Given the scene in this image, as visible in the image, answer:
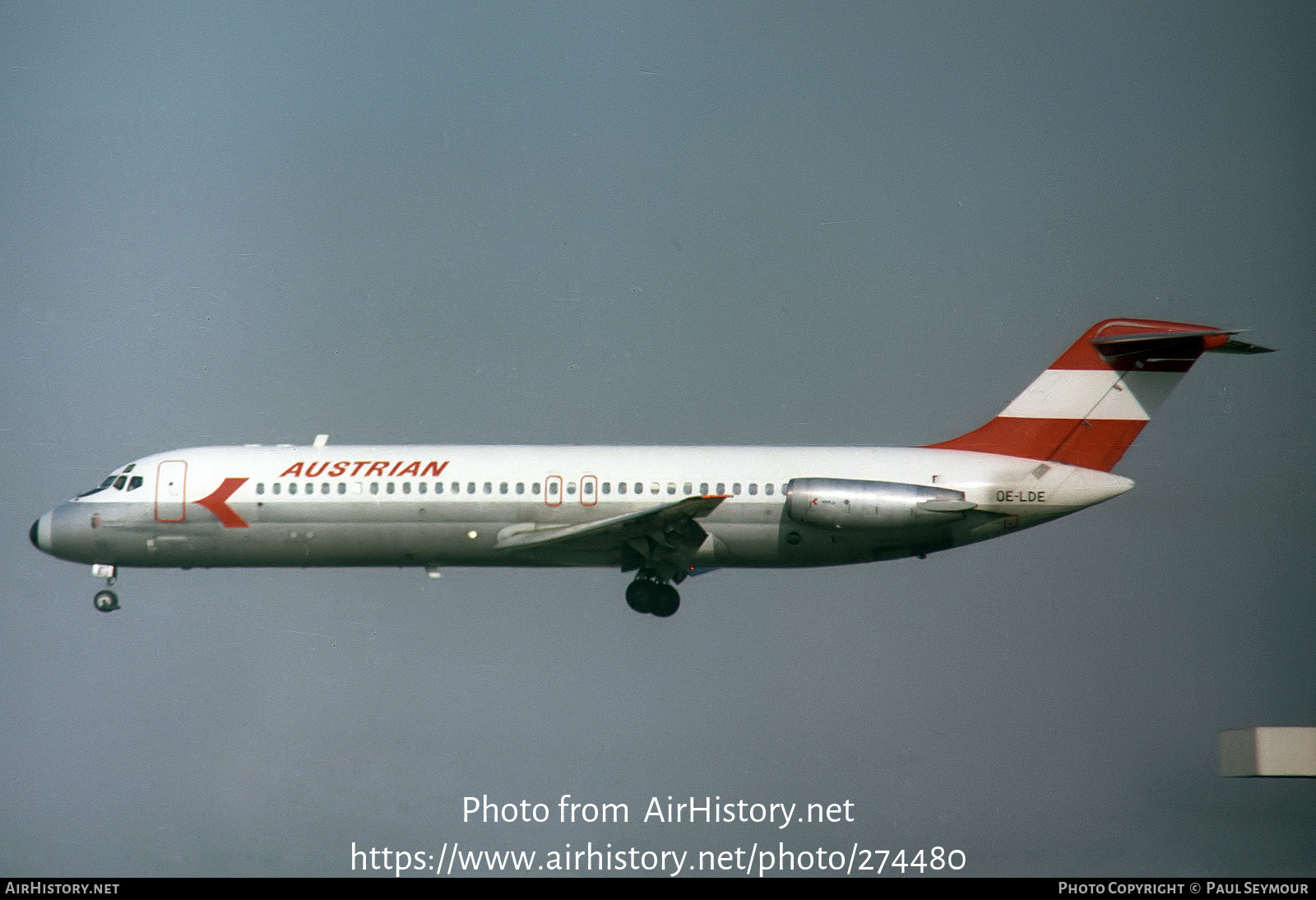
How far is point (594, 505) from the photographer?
42.2 metres

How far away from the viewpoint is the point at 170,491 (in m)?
43.6

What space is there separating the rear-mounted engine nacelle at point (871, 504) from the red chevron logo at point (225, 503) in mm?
12000

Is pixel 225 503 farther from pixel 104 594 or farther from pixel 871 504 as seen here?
pixel 871 504

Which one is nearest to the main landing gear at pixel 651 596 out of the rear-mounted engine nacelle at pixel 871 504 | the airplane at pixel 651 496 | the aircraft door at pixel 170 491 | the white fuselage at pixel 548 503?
the airplane at pixel 651 496

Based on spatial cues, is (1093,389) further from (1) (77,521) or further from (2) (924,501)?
(1) (77,521)

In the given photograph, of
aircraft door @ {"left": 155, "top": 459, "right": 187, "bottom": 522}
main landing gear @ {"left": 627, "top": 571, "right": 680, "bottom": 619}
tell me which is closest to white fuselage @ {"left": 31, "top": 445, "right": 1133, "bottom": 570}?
aircraft door @ {"left": 155, "top": 459, "right": 187, "bottom": 522}

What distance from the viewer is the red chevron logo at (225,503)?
1697 inches

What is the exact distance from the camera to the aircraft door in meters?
43.5

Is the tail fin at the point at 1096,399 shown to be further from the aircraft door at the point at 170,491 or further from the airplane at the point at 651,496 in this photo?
the aircraft door at the point at 170,491
